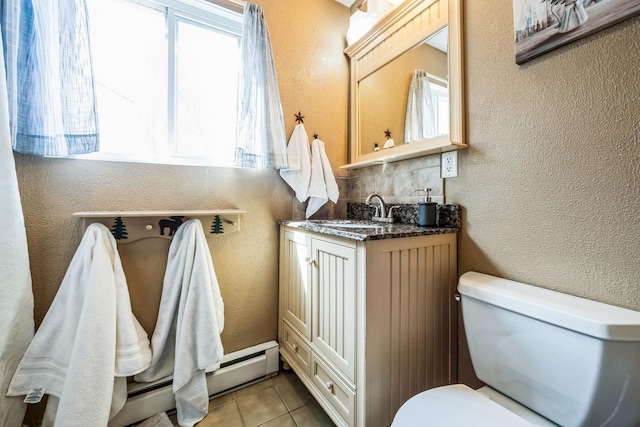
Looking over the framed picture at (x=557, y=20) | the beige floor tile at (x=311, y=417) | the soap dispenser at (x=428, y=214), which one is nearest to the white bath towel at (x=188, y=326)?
the beige floor tile at (x=311, y=417)

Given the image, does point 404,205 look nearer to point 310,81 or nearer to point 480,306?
point 480,306

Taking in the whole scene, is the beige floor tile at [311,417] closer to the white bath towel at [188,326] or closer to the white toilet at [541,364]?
the white bath towel at [188,326]

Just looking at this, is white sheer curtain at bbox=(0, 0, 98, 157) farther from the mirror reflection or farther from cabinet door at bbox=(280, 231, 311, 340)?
the mirror reflection

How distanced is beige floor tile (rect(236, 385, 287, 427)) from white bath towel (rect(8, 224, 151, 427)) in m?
0.50

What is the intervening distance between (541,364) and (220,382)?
4.40 feet

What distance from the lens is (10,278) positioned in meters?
0.88

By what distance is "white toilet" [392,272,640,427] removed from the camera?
62 cm

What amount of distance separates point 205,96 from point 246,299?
1.15 m

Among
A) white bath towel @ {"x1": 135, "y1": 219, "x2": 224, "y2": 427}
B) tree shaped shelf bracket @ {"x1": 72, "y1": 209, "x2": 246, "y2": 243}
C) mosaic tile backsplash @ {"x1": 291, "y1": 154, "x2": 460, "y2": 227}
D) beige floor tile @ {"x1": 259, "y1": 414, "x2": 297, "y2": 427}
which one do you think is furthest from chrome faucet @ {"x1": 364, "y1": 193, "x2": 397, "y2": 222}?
beige floor tile @ {"x1": 259, "y1": 414, "x2": 297, "y2": 427}

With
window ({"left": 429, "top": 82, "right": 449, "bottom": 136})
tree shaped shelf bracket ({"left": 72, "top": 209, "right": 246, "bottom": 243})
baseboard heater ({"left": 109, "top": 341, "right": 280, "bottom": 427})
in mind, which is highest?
window ({"left": 429, "top": 82, "right": 449, "bottom": 136})

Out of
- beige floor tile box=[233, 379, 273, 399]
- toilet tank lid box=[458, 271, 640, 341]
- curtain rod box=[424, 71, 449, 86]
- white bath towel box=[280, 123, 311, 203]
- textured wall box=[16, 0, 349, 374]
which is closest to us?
toilet tank lid box=[458, 271, 640, 341]

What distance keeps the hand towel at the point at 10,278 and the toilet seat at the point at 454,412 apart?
1.31m

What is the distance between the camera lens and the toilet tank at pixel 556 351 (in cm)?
62

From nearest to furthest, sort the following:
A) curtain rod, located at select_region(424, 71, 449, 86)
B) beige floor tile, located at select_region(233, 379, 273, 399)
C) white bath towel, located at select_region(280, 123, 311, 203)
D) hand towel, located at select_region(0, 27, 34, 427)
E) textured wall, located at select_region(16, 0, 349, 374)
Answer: hand towel, located at select_region(0, 27, 34, 427) → textured wall, located at select_region(16, 0, 349, 374) → curtain rod, located at select_region(424, 71, 449, 86) → beige floor tile, located at select_region(233, 379, 273, 399) → white bath towel, located at select_region(280, 123, 311, 203)
